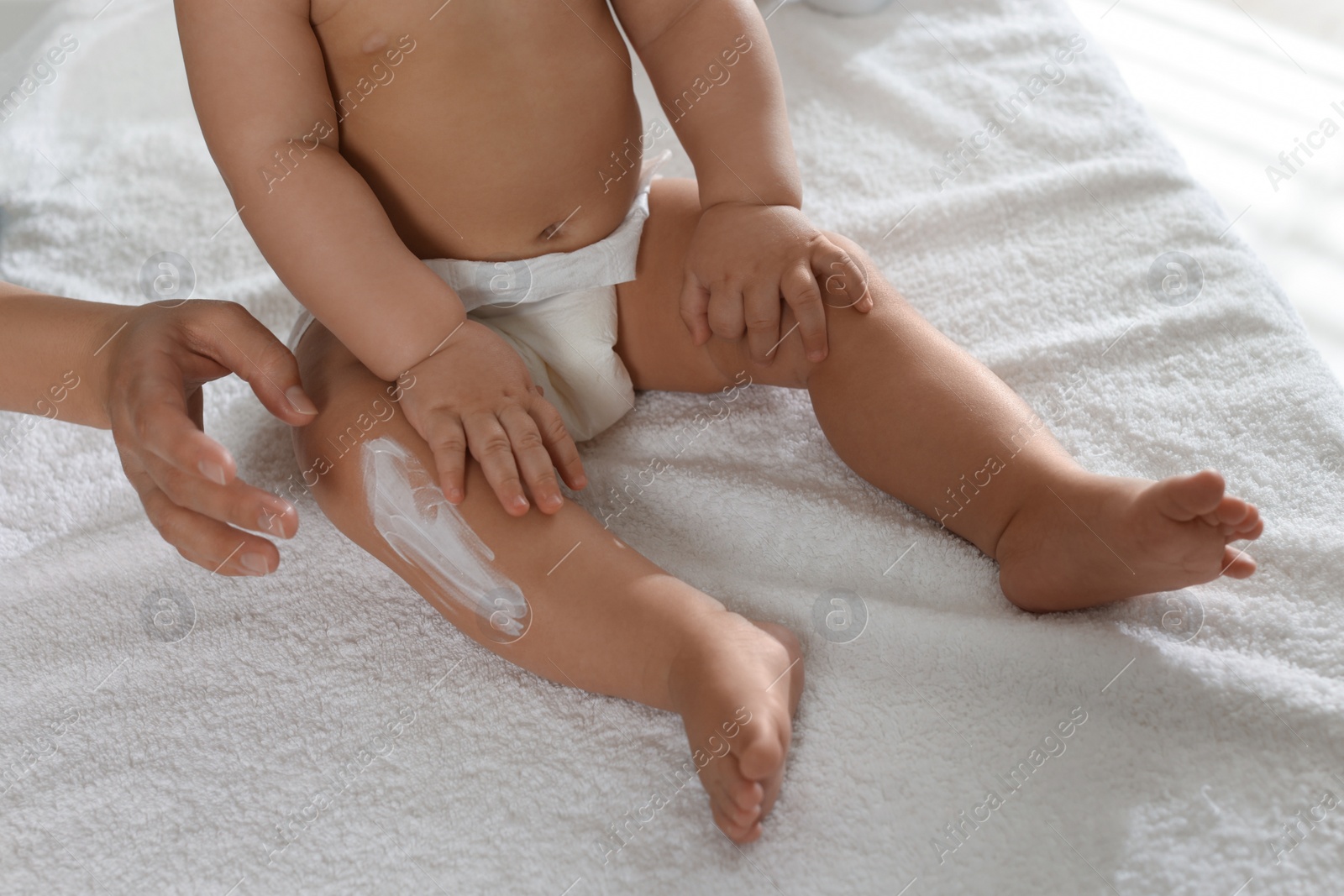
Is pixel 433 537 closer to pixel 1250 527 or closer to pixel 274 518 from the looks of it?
pixel 274 518

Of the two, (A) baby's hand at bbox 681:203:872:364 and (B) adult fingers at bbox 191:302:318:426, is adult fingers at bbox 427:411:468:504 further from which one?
(A) baby's hand at bbox 681:203:872:364

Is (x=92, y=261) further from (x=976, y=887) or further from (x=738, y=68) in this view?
(x=976, y=887)

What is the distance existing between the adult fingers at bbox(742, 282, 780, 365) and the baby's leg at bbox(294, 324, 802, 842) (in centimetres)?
20

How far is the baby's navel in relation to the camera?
76 centimetres

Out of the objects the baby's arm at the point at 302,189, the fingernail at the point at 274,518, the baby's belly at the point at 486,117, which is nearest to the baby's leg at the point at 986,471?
the baby's belly at the point at 486,117

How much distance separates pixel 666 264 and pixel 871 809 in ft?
1.58

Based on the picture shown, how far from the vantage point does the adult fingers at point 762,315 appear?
77cm

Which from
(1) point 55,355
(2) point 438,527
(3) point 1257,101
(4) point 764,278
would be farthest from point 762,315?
(3) point 1257,101

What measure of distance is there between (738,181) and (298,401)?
0.39 meters

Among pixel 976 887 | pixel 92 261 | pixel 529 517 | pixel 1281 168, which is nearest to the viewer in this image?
pixel 976 887

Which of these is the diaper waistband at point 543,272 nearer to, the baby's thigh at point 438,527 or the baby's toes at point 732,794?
the baby's thigh at point 438,527

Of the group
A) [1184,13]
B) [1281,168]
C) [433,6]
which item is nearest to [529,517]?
[433,6]

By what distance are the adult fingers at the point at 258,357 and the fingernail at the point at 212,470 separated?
8 centimetres

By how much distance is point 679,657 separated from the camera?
0.63 m
